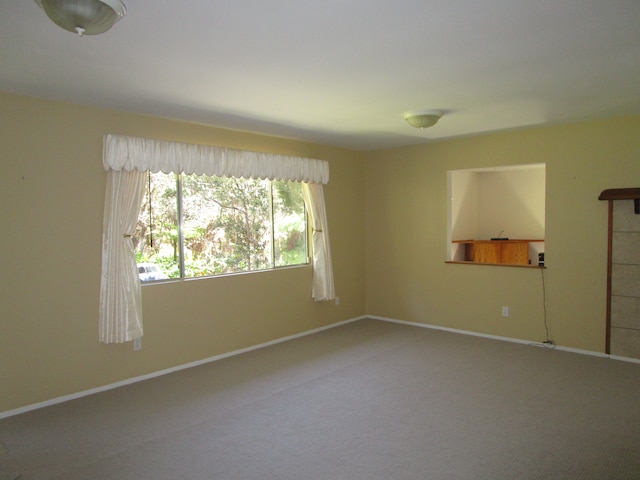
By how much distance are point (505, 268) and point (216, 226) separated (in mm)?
3325

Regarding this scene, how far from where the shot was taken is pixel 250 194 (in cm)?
490

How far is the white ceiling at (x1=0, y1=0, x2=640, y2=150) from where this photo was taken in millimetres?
2051

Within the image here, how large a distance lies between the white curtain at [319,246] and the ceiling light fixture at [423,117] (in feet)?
5.70

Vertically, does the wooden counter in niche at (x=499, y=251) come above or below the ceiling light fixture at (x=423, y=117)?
below

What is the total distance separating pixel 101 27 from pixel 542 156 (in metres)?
4.41

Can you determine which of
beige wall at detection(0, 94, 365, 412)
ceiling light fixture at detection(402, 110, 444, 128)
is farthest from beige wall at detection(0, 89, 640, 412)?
ceiling light fixture at detection(402, 110, 444, 128)

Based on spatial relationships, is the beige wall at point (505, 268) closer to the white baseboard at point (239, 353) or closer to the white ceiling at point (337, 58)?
the white baseboard at point (239, 353)

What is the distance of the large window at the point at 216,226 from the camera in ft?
13.5

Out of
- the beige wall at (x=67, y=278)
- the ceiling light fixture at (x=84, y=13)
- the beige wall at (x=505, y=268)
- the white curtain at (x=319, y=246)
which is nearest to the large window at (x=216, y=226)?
the white curtain at (x=319, y=246)

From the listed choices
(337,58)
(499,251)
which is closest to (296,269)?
(337,58)

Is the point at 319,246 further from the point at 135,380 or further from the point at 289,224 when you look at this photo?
the point at 135,380

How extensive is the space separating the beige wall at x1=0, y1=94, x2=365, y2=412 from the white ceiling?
24cm

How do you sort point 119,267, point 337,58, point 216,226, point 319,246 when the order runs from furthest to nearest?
point 319,246 < point 216,226 < point 119,267 < point 337,58

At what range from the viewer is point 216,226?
459 cm
